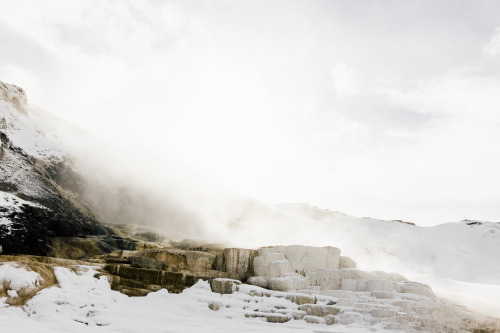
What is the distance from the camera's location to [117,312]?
48.6 ft

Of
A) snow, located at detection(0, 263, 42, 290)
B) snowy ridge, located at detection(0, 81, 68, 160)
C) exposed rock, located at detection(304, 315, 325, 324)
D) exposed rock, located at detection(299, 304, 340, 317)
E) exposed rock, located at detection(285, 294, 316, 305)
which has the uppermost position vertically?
snowy ridge, located at detection(0, 81, 68, 160)

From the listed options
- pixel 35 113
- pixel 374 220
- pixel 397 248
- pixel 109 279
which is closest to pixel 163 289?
pixel 109 279

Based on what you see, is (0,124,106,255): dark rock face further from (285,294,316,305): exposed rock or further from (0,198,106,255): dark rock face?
(285,294,316,305): exposed rock

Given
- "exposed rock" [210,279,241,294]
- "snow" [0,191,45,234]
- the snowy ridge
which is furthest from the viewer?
the snowy ridge

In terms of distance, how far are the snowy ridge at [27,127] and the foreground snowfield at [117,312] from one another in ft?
101

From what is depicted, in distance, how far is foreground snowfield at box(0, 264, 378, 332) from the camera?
12596mm

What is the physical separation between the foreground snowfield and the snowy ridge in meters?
30.8

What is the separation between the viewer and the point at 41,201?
3588cm

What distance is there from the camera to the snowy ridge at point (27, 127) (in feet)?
136

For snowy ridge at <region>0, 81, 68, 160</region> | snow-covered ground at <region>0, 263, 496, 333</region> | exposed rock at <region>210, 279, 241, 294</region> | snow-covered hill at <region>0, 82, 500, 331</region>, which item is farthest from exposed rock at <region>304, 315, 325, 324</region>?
snowy ridge at <region>0, 81, 68, 160</region>

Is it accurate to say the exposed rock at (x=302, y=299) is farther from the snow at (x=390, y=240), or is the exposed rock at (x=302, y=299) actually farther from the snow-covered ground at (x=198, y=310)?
the snow at (x=390, y=240)

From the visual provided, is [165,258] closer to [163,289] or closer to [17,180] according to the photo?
[163,289]

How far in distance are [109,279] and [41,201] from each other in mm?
22752

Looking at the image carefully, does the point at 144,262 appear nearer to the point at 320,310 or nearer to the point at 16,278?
the point at 16,278
